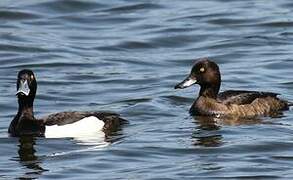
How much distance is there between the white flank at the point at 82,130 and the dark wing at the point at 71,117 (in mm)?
60

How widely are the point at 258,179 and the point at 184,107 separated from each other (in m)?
5.44

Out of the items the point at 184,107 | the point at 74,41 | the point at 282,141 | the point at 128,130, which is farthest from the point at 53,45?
the point at 282,141

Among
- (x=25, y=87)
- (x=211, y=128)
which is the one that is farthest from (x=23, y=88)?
(x=211, y=128)

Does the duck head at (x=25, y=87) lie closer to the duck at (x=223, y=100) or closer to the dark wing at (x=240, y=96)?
the duck at (x=223, y=100)

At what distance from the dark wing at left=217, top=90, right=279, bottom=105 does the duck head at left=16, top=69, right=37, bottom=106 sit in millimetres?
3120

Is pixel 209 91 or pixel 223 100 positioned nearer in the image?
pixel 223 100

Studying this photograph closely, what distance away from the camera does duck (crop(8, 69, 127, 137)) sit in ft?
59.3

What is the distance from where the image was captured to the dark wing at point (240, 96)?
19.8 m

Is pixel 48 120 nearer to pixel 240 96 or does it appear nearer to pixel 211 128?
pixel 211 128

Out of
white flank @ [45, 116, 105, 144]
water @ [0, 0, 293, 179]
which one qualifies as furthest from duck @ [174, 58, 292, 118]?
white flank @ [45, 116, 105, 144]

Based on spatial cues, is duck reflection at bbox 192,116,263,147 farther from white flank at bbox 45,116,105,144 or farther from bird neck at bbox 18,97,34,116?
bird neck at bbox 18,97,34,116

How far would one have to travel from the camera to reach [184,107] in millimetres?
20375

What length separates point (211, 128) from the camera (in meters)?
18.7

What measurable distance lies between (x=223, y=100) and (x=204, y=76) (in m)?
0.49
